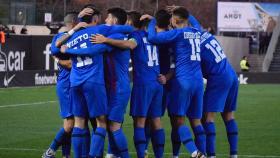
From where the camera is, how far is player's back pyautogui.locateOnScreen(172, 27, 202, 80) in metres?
13.1

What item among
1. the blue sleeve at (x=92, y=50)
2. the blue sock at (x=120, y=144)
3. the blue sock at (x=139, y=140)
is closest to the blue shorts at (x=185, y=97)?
the blue sock at (x=139, y=140)

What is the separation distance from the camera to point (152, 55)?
515 inches

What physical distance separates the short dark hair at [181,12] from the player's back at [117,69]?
1.06 meters

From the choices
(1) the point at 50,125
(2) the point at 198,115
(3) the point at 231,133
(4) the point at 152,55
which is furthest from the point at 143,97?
(1) the point at 50,125

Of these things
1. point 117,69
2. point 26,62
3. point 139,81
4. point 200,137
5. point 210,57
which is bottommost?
point 26,62

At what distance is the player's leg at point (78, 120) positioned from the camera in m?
12.3

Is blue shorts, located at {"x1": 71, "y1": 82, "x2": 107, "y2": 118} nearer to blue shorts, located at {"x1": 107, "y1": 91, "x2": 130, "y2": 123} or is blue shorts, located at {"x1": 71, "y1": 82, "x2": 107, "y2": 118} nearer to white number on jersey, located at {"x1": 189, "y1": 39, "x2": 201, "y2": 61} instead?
blue shorts, located at {"x1": 107, "y1": 91, "x2": 130, "y2": 123}

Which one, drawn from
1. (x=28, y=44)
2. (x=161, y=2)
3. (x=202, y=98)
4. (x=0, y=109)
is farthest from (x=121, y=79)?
(x=161, y=2)

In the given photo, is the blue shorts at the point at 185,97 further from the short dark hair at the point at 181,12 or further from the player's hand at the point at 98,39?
the player's hand at the point at 98,39

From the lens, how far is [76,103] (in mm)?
12344

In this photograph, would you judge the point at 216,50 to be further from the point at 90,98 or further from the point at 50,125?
the point at 50,125

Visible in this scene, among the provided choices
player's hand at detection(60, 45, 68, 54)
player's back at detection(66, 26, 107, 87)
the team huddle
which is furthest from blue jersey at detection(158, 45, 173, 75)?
player's hand at detection(60, 45, 68, 54)

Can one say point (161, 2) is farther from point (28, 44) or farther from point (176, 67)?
point (176, 67)

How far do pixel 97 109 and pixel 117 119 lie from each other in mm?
424
